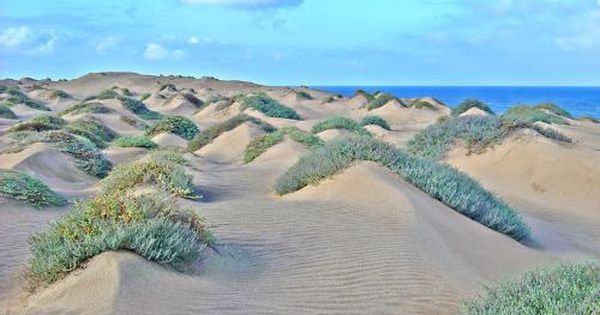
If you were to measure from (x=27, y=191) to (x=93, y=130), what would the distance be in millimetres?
15375

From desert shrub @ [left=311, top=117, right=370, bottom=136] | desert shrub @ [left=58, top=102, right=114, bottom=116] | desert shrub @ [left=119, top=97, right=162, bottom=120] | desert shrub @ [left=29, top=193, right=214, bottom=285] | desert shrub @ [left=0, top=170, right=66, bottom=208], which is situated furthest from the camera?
desert shrub @ [left=119, top=97, right=162, bottom=120]

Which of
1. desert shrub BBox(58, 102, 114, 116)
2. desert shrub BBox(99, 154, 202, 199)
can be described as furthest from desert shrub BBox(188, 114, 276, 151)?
desert shrub BBox(58, 102, 114, 116)

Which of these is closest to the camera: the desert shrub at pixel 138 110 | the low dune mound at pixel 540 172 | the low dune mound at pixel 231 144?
the low dune mound at pixel 540 172

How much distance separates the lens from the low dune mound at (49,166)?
16.4 m

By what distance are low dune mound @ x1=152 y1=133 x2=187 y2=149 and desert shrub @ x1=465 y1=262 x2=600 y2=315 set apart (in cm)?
1899

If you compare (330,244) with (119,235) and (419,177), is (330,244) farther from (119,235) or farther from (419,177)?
(419,177)

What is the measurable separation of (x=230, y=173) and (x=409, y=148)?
5537 millimetres

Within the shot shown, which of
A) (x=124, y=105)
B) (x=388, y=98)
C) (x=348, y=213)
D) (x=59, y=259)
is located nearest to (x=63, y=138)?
(x=348, y=213)

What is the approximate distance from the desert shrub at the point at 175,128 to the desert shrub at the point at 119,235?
62.8ft

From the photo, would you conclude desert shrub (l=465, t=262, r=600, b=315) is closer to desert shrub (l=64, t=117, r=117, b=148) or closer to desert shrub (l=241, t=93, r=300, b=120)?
desert shrub (l=64, t=117, r=117, b=148)

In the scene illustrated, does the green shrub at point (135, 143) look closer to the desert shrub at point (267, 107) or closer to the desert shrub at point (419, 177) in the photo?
the desert shrub at point (419, 177)

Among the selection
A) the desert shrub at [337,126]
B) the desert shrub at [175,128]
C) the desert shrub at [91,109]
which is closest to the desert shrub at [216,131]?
the desert shrub at [337,126]

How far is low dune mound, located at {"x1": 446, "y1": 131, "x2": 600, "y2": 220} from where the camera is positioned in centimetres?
1636

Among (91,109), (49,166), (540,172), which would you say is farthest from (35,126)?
(540,172)
